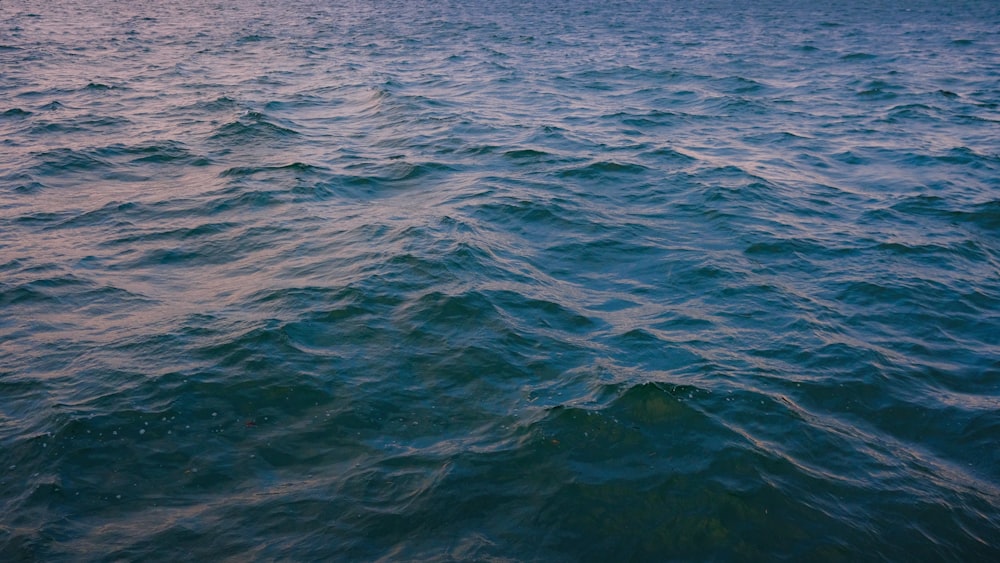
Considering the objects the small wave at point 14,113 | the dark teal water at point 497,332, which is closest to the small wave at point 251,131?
the dark teal water at point 497,332

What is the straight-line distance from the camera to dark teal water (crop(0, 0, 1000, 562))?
6258 mm

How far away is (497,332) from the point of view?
30.0 feet

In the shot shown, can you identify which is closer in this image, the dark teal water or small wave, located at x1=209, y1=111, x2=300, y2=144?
the dark teal water

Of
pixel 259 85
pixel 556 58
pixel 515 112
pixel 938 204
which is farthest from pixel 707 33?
pixel 938 204

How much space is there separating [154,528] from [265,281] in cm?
486

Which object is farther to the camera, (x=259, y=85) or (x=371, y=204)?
(x=259, y=85)

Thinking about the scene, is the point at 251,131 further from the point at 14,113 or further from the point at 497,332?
the point at 497,332

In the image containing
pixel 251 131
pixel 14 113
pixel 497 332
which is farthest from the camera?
pixel 14 113

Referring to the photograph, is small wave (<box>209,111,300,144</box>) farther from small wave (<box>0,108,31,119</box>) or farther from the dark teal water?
small wave (<box>0,108,31,119</box>)

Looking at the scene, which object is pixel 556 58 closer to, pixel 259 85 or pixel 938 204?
pixel 259 85

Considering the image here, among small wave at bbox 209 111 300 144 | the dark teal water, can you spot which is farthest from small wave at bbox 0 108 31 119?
small wave at bbox 209 111 300 144

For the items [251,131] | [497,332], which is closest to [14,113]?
[251,131]

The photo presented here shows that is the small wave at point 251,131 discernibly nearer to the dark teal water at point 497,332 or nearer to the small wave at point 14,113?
the dark teal water at point 497,332

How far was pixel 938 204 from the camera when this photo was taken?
13.5m
